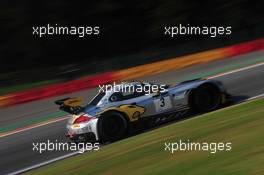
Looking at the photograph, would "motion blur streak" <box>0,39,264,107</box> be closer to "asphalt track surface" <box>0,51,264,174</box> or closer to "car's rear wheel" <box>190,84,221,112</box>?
"asphalt track surface" <box>0,51,264,174</box>

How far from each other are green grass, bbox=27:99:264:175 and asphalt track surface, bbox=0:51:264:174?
129 cm

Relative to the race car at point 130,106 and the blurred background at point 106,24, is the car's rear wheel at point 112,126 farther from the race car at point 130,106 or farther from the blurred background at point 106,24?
the blurred background at point 106,24

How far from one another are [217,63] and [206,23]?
36.2 feet

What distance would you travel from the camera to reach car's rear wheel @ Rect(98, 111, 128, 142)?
38.4 feet

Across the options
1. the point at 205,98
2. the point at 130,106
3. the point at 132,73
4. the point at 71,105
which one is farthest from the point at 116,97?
the point at 132,73

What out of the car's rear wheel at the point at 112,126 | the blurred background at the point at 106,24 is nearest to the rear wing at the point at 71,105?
the car's rear wheel at the point at 112,126

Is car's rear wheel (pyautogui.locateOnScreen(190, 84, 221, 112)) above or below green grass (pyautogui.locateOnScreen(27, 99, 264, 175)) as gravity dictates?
above

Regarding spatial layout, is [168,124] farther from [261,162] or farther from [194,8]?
[194,8]

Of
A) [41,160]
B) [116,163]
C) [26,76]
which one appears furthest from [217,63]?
[116,163]

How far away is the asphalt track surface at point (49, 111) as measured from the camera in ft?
40.3

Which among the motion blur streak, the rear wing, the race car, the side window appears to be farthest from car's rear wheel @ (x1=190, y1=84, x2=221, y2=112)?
the motion blur streak

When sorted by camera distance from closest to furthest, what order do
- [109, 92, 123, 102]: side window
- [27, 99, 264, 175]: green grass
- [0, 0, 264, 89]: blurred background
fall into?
[27, 99, 264, 175]: green grass < [109, 92, 123, 102]: side window < [0, 0, 264, 89]: blurred background

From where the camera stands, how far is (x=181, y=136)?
936 cm

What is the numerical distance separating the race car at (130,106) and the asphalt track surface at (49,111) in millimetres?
877
